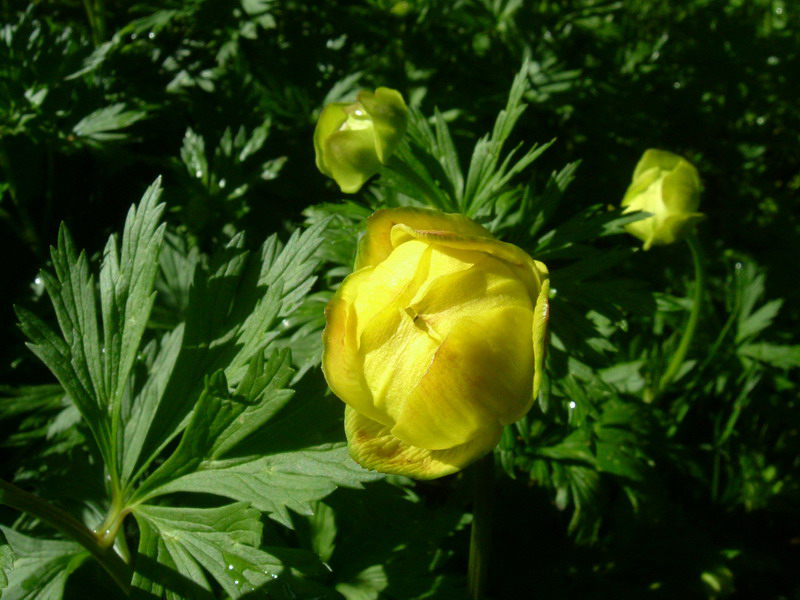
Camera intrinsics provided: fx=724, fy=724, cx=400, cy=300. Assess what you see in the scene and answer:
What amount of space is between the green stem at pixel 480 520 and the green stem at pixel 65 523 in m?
0.42

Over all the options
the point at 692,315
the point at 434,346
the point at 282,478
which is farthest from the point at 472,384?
the point at 692,315

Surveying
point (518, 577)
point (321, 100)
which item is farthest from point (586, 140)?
point (518, 577)

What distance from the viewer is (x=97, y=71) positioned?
159cm

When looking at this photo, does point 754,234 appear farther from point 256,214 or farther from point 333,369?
point 333,369

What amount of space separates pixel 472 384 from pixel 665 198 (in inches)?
29.7

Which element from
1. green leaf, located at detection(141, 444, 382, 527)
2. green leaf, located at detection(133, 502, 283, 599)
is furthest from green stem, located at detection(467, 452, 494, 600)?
green leaf, located at detection(133, 502, 283, 599)

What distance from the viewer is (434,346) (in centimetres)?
65

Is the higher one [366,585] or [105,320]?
[105,320]

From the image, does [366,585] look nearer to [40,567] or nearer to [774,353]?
[40,567]

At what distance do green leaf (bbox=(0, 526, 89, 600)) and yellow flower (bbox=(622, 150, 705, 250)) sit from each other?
0.98 m

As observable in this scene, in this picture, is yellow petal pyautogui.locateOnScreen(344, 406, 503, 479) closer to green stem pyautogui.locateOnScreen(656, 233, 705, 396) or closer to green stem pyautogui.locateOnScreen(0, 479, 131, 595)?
green stem pyautogui.locateOnScreen(0, 479, 131, 595)

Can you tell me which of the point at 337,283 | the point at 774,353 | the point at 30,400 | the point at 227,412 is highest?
the point at 227,412

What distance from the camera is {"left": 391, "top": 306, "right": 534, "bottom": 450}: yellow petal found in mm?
627

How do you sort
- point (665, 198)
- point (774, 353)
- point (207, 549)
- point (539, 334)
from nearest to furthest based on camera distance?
point (539, 334) < point (207, 549) < point (665, 198) < point (774, 353)
